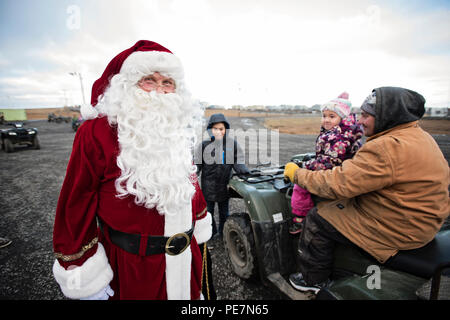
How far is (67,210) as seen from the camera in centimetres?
120

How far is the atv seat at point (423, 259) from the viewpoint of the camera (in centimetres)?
134

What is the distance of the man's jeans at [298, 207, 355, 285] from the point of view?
181 cm

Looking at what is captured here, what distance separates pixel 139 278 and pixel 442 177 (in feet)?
6.62

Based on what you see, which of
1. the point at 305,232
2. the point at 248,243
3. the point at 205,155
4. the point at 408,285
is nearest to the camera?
the point at 408,285

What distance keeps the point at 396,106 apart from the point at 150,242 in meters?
1.83

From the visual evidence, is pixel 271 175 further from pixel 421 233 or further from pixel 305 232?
pixel 421 233

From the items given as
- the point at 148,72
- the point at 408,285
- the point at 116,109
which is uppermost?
the point at 148,72

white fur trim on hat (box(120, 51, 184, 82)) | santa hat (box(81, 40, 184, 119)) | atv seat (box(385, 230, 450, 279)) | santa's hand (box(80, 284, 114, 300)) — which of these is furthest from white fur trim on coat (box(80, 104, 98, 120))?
atv seat (box(385, 230, 450, 279))

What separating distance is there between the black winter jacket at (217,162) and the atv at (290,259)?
0.28 meters

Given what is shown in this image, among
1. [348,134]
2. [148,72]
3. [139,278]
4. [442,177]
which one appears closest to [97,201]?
[139,278]

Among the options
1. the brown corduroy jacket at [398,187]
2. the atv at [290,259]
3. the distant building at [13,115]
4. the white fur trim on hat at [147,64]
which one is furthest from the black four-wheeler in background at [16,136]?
the distant building at [13,115]

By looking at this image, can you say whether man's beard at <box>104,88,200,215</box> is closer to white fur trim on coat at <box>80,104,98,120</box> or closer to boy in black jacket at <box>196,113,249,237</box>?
white fur trim on coat at <box>80,104,98,120</box>

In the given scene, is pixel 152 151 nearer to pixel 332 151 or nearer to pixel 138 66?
pixel 138 66

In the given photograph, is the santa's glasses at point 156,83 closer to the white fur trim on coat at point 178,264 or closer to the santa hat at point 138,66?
the santa hat at point 138,66
